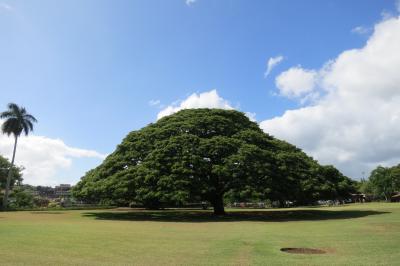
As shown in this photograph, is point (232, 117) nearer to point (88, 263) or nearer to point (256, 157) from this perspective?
point (256, 157)

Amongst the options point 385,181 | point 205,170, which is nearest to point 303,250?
point 205,170

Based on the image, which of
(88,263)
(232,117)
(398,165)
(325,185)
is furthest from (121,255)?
(398,165)

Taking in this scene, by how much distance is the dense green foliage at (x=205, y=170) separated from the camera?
34125 mm

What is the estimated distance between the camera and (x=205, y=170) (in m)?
35.6

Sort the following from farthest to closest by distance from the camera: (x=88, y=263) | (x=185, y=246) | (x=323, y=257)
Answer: (x=185, y=246) → (x=323, y=257) → (x=88, y=263)

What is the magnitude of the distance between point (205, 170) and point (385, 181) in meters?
90.7

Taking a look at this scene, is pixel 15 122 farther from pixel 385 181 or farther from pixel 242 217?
pixel 385 181

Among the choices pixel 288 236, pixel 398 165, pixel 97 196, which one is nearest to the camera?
pixel 288 236

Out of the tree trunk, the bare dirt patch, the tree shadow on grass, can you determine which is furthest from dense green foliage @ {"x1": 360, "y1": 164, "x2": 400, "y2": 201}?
the bare dirt patch

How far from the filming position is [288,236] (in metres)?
19.2

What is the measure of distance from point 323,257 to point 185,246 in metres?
5.42

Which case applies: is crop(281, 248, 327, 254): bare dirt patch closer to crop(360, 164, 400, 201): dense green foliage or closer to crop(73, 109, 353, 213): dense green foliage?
crop(73, 109, 353, 213): dense green foliage

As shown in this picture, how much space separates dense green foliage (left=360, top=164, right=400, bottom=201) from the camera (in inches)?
4247

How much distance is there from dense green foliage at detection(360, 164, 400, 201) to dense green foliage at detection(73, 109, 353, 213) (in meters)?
77.0
